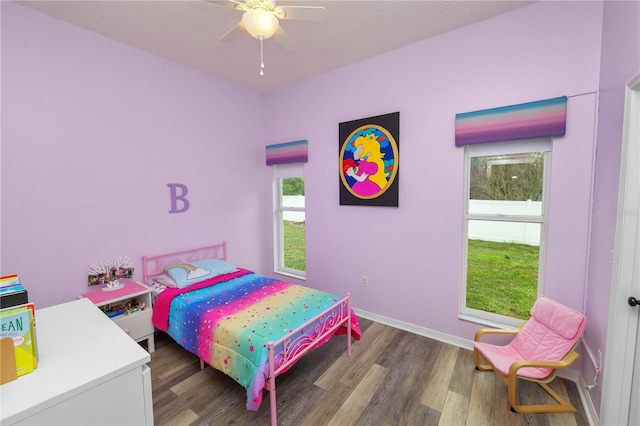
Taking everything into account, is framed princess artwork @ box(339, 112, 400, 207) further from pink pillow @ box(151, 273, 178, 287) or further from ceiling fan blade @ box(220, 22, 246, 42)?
pink pillow @ box(151, 273, 178, 287)

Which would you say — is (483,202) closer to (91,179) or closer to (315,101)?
(315,101)

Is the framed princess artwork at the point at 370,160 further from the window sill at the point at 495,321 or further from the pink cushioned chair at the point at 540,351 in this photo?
the pink cushioned chair at the point at 540,351

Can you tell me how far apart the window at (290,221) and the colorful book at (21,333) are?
2912mm

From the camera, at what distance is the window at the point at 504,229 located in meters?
2.34

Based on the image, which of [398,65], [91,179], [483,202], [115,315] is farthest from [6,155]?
[483,202]

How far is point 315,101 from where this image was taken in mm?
3475

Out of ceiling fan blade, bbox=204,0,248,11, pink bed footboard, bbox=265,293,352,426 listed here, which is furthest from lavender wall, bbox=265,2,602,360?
ceiling fan blade, bbox=204,0,248,11

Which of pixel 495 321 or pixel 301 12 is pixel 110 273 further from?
pixel 495 321

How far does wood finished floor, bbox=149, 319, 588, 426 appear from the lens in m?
1.84

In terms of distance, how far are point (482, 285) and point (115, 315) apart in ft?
11.5

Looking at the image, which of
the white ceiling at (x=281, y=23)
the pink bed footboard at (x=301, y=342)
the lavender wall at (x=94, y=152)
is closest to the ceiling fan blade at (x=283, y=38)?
the white ceiling at (x=281, y=23)

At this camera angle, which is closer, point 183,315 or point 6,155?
point 6,155

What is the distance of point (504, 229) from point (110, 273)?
12.4 ft

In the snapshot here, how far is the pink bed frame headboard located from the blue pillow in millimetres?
125
